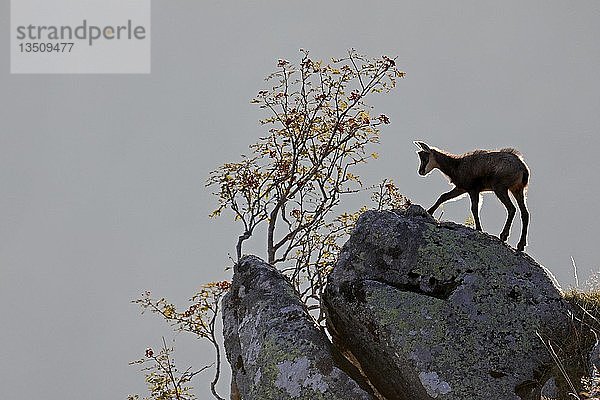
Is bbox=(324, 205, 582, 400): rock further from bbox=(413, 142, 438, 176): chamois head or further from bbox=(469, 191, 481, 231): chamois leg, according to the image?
bbox=(413, 142, 438, 176): chamois head

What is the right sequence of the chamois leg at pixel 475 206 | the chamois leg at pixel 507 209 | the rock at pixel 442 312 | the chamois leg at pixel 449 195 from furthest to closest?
1. the chamois leg at pixel 449 195
2. the chamois leg at pixel 475 206
3. the chamois leg at pixel 507 209
4. the rock at pixel 442 312

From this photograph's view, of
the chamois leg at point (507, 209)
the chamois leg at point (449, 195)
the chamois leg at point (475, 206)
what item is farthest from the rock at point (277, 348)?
the chamois leg at point (507, 209)

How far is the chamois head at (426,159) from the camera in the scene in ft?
55.6

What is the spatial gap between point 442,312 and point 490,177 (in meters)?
3.60

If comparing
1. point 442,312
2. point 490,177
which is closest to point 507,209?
point 490,177

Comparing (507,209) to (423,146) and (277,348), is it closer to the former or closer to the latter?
(423,146)

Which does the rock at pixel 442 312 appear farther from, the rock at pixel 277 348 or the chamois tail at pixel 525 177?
the chamois tail at pixel 525 177

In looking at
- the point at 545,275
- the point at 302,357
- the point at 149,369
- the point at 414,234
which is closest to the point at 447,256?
the point at 414,234

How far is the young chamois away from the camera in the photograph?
1571 cm

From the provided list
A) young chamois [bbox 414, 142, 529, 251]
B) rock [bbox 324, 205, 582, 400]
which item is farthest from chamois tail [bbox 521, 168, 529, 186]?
rock [bbox 324, 205, 582, 400]

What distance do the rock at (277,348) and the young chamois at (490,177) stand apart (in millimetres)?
3451

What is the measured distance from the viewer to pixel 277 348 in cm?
1326

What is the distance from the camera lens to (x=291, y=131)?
68.0 ft

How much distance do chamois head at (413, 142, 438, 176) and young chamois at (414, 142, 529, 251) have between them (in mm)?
132
